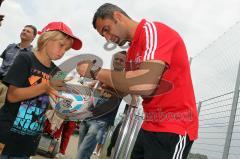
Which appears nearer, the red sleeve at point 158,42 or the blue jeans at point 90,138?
the red sleeve at point 158,42

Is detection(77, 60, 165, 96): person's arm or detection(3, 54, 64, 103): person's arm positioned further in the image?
detection(3, 54, 64, 103): person's arm

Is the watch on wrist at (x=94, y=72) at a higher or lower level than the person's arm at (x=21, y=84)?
higher

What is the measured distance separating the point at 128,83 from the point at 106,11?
674 millimetres

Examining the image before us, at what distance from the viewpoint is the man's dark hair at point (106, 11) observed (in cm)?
292

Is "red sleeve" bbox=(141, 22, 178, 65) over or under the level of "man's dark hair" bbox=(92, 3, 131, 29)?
under

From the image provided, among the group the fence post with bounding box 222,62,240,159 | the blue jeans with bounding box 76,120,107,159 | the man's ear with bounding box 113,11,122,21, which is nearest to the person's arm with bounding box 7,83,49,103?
the man's ear with bounding box 113,11,122,21

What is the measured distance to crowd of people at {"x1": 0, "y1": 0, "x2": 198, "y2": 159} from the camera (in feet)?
8.35

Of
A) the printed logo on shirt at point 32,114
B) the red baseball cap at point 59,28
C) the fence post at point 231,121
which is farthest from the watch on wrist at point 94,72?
the fence post at point 231,121

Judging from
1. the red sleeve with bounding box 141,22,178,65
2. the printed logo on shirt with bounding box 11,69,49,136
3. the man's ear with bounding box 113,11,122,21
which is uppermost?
the man's ear with bounding box 113,11,122,21

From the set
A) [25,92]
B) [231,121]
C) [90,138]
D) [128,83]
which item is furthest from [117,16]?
[90,138]

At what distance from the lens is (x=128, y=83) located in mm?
2539

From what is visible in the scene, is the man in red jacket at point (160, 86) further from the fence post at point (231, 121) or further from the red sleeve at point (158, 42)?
the fence post at point (231, 121)

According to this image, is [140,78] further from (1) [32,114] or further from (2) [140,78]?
(1) [32,114]

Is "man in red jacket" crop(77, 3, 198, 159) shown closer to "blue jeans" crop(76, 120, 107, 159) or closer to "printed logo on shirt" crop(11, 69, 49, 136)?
"printed logo on shirt" crop(11, 69, 49, 136)
